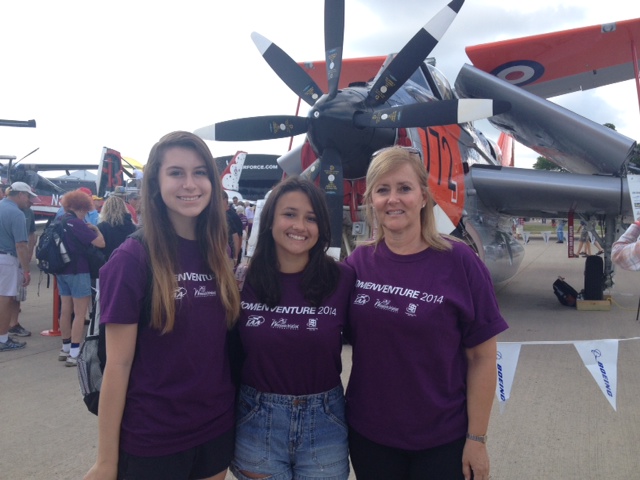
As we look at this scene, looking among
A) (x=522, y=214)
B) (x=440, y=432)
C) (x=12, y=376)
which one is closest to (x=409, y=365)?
(x=440, y=432)

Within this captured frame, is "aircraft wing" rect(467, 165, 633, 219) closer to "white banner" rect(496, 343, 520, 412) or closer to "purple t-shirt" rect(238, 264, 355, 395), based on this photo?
"white banner" rect(496, 343, 520, 412)

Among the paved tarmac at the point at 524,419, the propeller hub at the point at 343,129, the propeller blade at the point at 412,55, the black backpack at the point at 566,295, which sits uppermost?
the propeller blade at the point at 412,55

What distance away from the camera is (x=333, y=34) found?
529 centimetres

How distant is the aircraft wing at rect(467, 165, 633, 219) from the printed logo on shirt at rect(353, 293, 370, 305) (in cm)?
593

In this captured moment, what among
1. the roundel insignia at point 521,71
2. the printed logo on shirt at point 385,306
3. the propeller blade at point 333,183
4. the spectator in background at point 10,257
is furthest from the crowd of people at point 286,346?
the roundel insignia at point 521,71

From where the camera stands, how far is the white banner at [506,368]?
2877 millimetres

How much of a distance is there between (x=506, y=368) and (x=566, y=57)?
715cm

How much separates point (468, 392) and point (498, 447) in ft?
6.06

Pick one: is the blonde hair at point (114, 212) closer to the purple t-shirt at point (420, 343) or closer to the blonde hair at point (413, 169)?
the blonde hair at point (413, 169)

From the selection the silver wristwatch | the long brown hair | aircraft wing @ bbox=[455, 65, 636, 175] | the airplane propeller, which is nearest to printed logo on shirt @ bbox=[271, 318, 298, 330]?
the long brown hair

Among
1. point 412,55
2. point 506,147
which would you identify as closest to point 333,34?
point 412,55

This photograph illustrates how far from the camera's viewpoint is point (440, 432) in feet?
5.51

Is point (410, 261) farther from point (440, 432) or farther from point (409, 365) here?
point (440, 432)

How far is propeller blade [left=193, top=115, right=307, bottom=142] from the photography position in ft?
17.8
